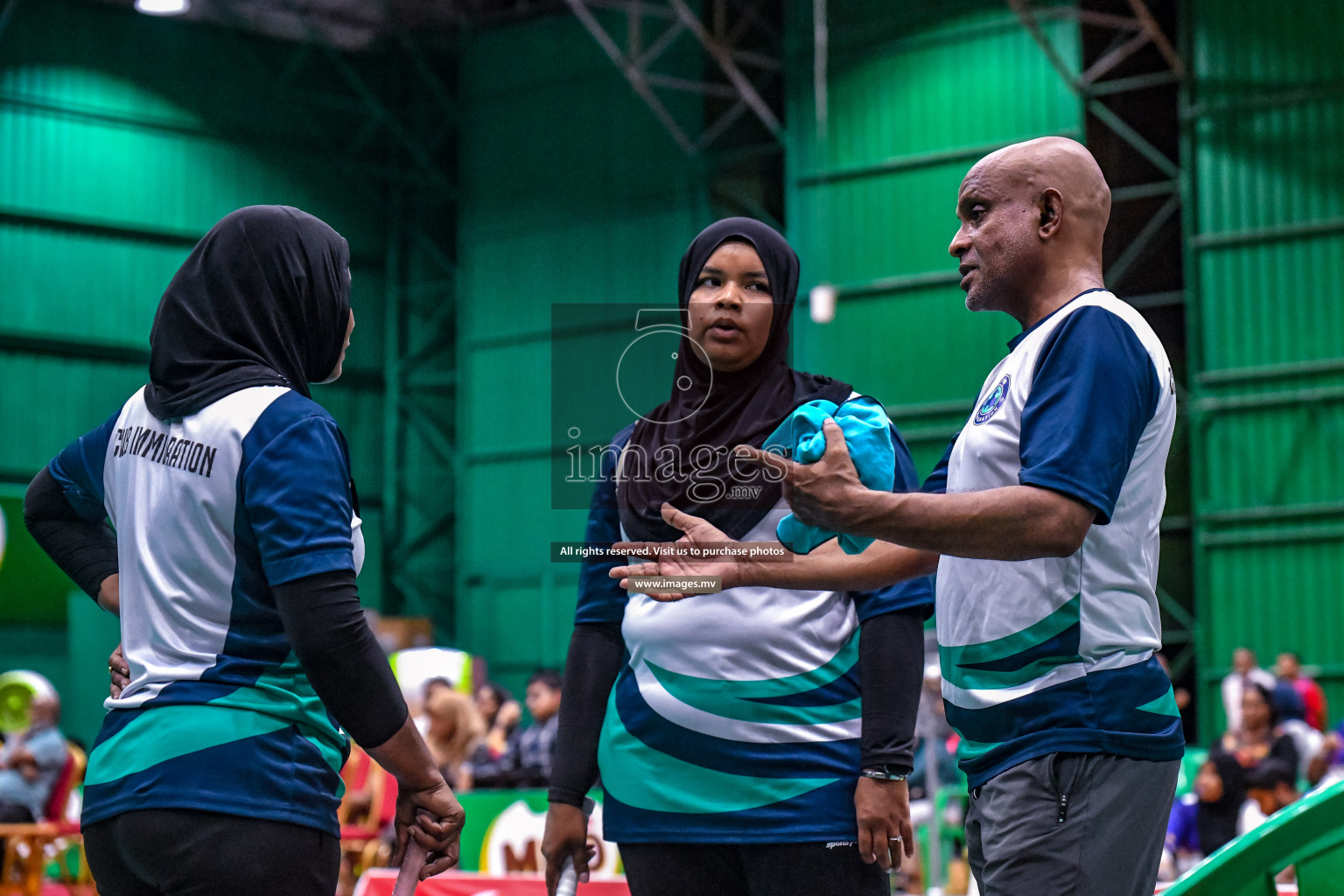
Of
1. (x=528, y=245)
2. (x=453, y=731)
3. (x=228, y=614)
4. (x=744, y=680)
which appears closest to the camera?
(x=228, y=614)

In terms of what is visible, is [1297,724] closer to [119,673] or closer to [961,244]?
[961,244]

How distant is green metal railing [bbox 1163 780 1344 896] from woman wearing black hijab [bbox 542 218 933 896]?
0.50 metres

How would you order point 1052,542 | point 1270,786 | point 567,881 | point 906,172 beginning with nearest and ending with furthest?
point 1052,542 < point 567,881 < point 1270,786 < point 906,172

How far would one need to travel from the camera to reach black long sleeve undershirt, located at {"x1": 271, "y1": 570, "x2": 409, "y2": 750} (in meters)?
1.93

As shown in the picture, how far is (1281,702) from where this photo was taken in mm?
10125

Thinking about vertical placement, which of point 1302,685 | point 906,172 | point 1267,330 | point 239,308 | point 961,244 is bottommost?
point 1302,685

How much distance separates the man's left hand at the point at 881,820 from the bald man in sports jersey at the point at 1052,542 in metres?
0.20

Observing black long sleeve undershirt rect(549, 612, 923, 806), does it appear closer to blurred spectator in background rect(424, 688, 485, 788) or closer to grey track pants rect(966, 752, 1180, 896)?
grey track pants rect(966, 752, 1180, 896)

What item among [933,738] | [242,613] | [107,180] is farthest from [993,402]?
[107,180]

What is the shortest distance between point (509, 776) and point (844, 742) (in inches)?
294

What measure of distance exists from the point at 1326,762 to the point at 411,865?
8166 millimetres

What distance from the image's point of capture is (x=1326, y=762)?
A: 897cm

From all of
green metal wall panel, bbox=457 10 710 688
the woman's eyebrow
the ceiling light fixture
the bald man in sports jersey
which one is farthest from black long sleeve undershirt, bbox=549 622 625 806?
the ceiling light fixture

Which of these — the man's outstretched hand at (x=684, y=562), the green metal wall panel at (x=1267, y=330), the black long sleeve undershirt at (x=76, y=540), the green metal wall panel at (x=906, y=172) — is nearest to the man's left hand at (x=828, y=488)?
the man's outstretched hand at (x=684, y=562)
